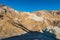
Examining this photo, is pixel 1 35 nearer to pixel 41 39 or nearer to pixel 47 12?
pixel 41 39

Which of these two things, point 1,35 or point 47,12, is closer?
point 1,35

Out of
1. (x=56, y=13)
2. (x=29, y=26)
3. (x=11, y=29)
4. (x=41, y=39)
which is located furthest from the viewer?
(x=56, y=13)

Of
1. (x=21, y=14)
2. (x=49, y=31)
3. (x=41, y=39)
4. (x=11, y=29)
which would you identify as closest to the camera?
(x=41, y=39)

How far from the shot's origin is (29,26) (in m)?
22.1

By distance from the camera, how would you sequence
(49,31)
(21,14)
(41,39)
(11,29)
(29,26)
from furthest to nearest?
(21,14) < (29,26) < (11,29) < (49,31) < (41,39)

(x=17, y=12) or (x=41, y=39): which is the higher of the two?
(x=17, y=12)

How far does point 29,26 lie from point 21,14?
2.02 metres

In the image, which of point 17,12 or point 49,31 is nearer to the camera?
point 49,31

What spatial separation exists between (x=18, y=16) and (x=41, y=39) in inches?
212

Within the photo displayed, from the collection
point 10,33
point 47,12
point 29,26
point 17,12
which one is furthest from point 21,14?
point 47,12

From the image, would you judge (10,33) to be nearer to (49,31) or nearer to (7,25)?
(7,25)

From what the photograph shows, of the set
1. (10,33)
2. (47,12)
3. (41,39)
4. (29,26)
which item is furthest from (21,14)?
(47,12)

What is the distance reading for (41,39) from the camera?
18156mm

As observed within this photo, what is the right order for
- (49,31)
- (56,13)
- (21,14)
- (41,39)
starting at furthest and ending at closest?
(56,13) → (21,14) → (49,31) → (41,39)
